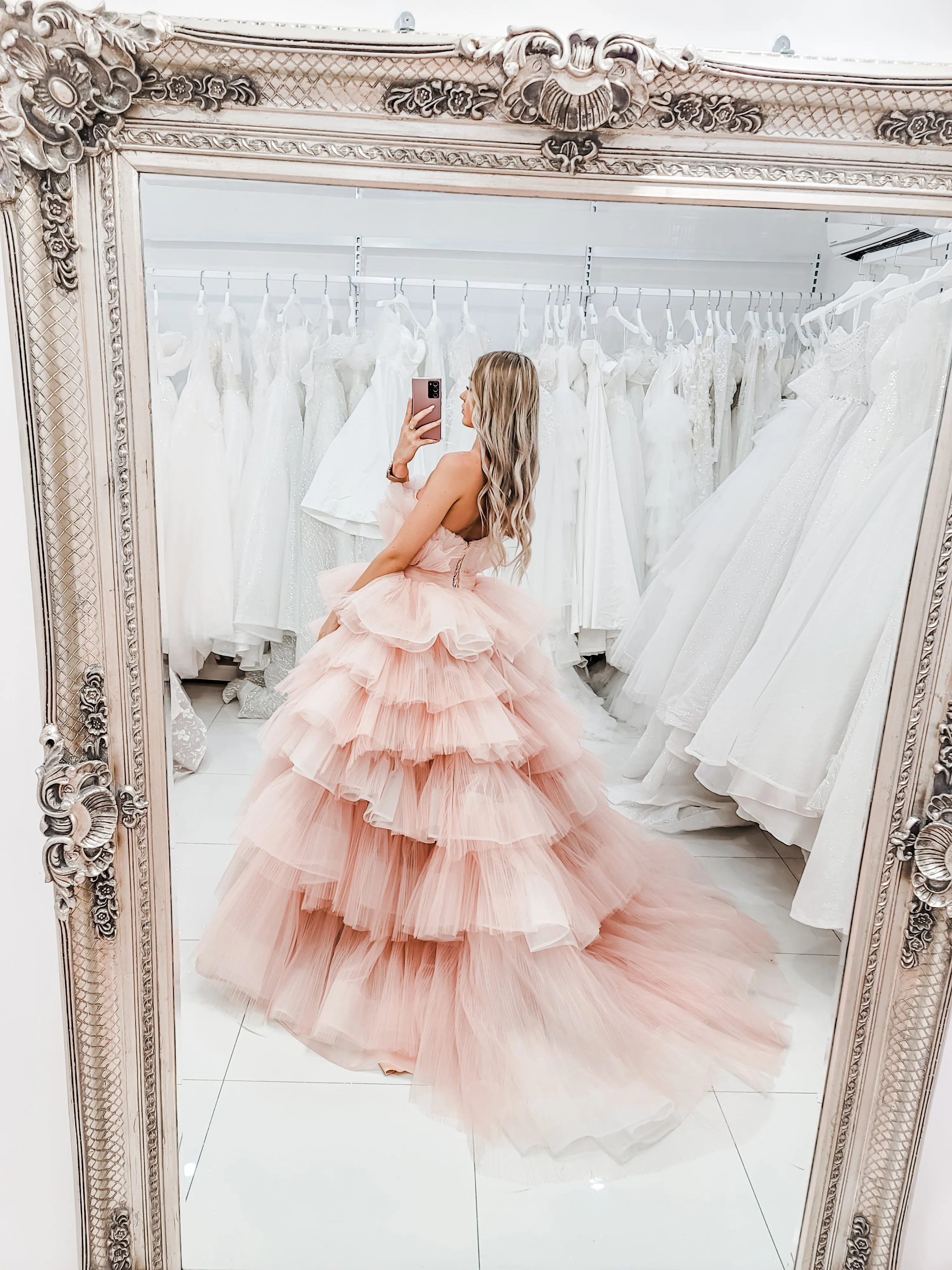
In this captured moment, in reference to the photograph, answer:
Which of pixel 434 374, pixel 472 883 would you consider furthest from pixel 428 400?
pixel 472 883

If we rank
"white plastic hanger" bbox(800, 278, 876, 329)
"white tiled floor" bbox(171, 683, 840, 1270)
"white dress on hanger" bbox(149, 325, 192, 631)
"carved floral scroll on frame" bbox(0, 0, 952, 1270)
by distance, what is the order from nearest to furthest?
"carved floral scroll on frame" bbox(0, 0, 952, 1270) < "white dress on hanger" bbox(149, 325, 192, 631) < "white plastic hanger" bbox(800, 278, 876, 329) < "white tiled floor" bbox(171, 683, 840, 1270)

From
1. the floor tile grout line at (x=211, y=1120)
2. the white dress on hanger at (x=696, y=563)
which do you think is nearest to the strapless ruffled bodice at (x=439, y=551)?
the white dress on hanger at (x=696, y=563)

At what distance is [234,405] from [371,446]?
0.59 ft

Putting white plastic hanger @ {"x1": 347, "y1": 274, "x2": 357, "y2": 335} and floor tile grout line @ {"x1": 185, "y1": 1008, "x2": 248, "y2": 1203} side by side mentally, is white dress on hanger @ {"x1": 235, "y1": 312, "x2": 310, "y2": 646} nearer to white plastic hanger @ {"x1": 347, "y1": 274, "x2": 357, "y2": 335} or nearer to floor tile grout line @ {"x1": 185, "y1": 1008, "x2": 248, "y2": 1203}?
white plastic hanger @ {"x1": 347, "y1": 274, "x2": 357, "y2": 335}

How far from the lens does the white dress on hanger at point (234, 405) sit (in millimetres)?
1068

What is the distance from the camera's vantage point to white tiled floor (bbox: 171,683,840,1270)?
1.21 m

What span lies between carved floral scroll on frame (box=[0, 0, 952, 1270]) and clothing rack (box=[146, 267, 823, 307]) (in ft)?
0.38

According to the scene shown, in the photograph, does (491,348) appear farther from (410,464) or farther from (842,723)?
(842,723)

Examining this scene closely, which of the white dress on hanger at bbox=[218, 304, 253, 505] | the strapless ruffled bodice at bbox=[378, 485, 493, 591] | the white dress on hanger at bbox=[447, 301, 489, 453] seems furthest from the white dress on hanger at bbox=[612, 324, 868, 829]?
the white dress on hanger at bbox=[218, 304, 253, 505]

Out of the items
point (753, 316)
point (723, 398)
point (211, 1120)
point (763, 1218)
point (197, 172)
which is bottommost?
point (763, 1218)

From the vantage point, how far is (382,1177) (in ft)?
4.01

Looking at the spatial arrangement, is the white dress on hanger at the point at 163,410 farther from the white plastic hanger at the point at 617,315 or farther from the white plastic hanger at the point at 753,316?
the white plastic hanger at the point at 753,316

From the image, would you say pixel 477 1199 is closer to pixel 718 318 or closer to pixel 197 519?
pixel 197 519

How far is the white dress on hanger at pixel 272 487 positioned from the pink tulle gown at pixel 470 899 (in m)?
0.09
